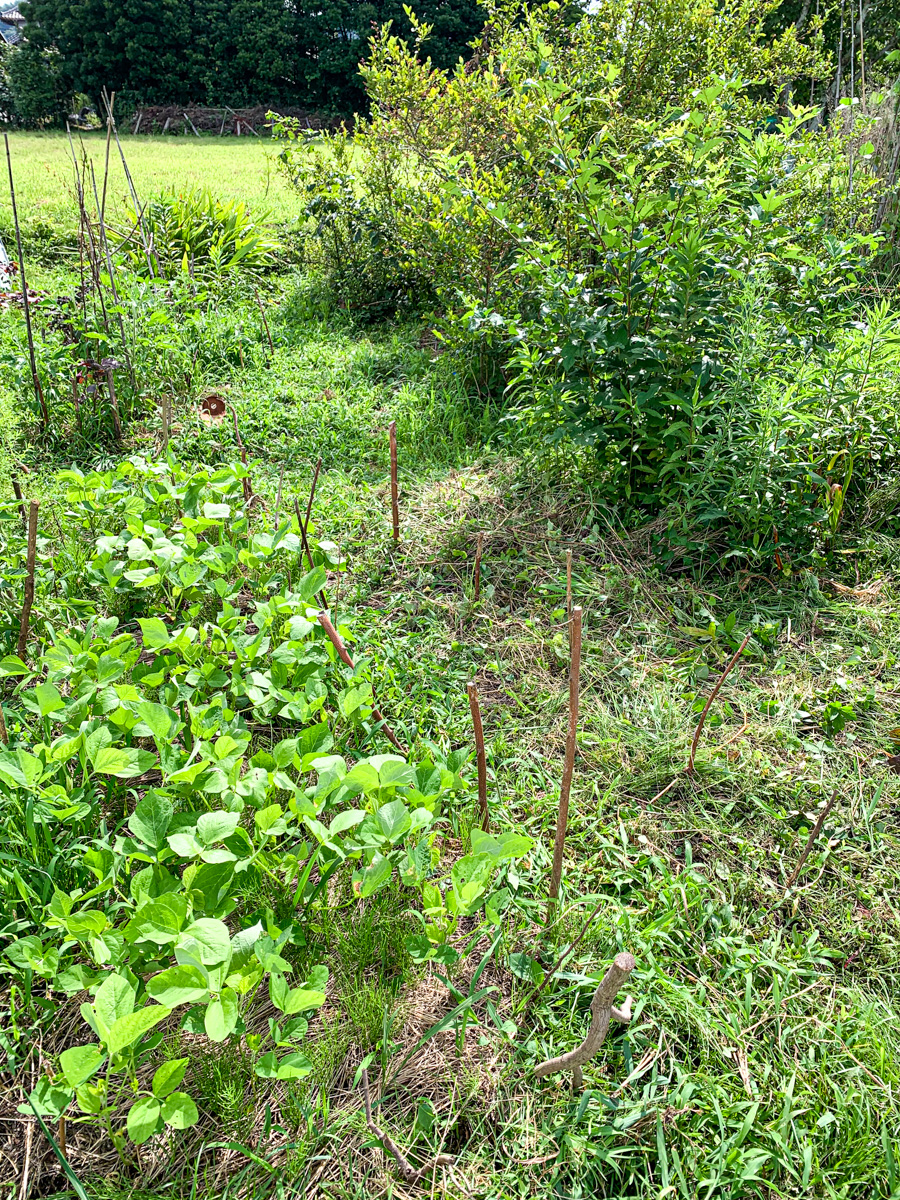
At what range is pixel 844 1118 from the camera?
1287mm

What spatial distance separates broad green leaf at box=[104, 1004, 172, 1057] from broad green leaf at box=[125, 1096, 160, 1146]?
94 millimetres

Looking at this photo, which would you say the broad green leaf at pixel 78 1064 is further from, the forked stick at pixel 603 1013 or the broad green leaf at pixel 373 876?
the forked stick at pixel 603 1013

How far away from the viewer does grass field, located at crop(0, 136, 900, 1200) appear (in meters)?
1.24

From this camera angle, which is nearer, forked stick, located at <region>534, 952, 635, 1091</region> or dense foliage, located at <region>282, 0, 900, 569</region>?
forked stick, located at <region>534, 952, 635, 1091</region>

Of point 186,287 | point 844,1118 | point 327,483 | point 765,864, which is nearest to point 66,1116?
point 844,1118

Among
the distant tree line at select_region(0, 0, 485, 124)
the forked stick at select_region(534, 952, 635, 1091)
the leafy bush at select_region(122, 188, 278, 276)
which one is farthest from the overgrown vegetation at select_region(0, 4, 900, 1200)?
the distant tree line at select_region(0, 0, 485, 124)

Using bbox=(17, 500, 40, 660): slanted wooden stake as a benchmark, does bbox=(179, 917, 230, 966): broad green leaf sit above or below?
below

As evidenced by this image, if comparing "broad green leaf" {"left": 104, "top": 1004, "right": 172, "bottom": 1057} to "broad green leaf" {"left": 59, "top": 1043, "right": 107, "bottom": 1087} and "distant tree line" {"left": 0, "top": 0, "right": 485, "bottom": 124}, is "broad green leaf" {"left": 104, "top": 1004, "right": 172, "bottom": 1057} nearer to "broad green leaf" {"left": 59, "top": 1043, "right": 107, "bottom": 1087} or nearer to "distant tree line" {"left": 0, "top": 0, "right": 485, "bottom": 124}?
"broad green leaf" {"left": 59, "top": 1043, "right": 107, "bottom": 1087}

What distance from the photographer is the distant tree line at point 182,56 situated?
2119 centimetres

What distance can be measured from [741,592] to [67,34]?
28600mm

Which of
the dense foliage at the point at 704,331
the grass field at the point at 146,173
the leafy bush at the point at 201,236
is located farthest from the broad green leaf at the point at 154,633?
the leafy bush at the point at 201,236

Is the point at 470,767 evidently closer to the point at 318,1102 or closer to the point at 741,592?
the point at 318,1102

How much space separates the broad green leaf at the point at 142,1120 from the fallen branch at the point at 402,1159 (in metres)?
0.33

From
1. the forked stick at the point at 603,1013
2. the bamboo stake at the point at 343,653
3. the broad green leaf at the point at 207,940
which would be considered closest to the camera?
the forked stick at the point at 603,1013
